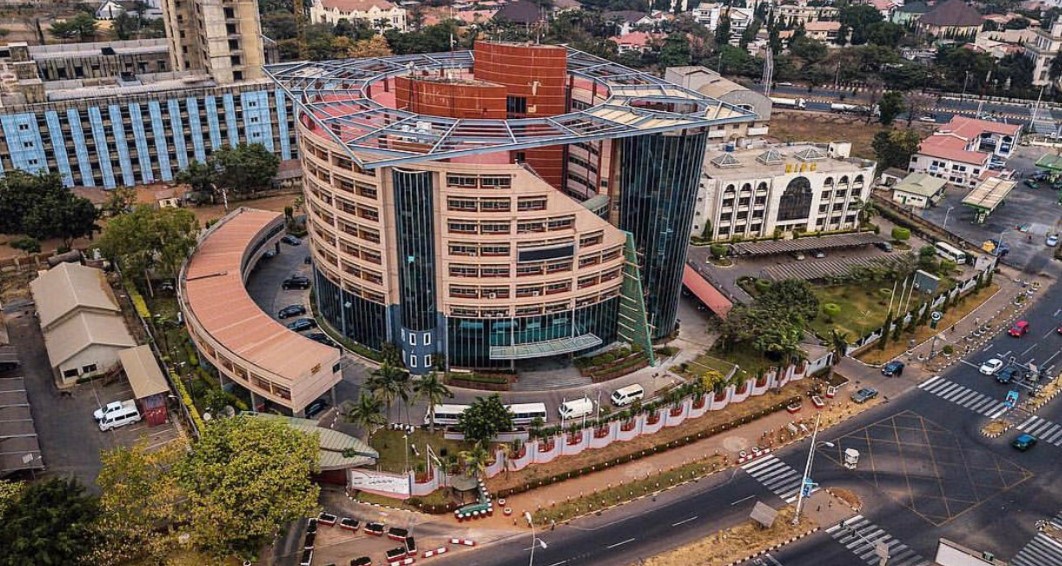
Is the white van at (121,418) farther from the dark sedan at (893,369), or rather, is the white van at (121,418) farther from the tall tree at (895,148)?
the tall tree at (895,148)

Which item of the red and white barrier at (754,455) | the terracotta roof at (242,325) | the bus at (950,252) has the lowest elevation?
the red and white barrier at (754,455)

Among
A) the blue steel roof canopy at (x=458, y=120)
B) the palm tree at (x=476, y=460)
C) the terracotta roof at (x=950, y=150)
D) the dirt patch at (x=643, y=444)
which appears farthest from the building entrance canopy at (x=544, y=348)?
the terracotta roof at (x=950, y=150)

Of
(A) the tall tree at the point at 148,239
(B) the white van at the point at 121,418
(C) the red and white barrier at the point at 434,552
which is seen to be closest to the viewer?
(C) the red and white barrier at the point at 434,552

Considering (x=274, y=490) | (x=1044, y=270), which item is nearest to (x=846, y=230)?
(x=1044, y=270)

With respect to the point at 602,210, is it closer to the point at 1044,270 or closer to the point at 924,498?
the point at 924,498

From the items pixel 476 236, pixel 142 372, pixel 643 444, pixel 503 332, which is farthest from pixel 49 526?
pixel 643 444

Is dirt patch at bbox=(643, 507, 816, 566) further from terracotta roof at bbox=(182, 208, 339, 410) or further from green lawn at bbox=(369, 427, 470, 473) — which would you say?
terracotta roof at bbox=(182, 208, 339, 410)

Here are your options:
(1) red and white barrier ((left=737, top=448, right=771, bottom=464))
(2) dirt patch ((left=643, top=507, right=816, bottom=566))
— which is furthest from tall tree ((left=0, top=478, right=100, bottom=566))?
(1) red and white barrier ((left=737, top=448, right=771, bottom=464))

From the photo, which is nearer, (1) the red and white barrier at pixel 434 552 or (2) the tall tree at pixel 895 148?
(1) the red and white barrier at pixel 434 552
